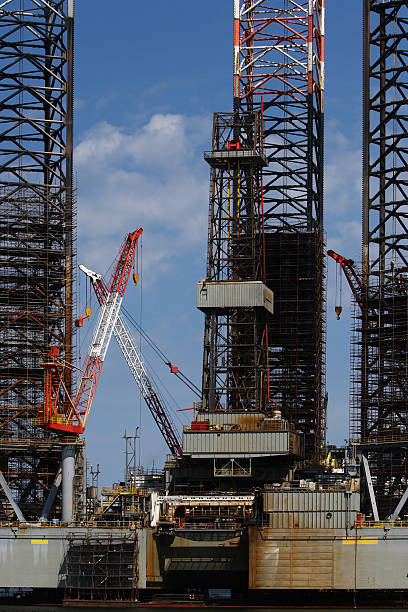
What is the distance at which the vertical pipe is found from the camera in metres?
121

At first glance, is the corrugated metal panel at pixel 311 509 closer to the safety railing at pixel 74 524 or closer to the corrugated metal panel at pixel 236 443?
the corrugated metal panel at pixel 236 443

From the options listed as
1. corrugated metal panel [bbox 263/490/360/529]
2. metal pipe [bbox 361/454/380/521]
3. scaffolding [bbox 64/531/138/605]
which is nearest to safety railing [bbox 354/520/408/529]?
corrugated metal panel [bbox 263/490/360/529]

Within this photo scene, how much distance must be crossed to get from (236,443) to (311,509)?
10.2 metres

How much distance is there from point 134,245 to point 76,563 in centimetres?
4025

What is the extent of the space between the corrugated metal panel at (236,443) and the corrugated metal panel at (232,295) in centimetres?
1155

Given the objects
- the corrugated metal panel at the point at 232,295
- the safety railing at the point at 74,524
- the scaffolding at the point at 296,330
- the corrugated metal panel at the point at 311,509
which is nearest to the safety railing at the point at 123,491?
the safety railing at the point at 74,524

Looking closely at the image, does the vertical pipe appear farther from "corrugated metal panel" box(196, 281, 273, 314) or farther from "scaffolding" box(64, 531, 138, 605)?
"corrugated metal panel" box(196, 281, 273, 314)

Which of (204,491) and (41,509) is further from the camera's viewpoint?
(41,509)

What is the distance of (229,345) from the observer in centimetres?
12425

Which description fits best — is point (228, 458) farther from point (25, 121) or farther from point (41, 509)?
point (25, 121)

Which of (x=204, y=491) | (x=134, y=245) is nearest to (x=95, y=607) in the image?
(x=204, y=491)

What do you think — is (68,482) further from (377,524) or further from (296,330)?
(296,330)

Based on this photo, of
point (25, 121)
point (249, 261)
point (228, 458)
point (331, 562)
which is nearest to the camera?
point (331, 562)

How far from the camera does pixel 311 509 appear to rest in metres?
111
